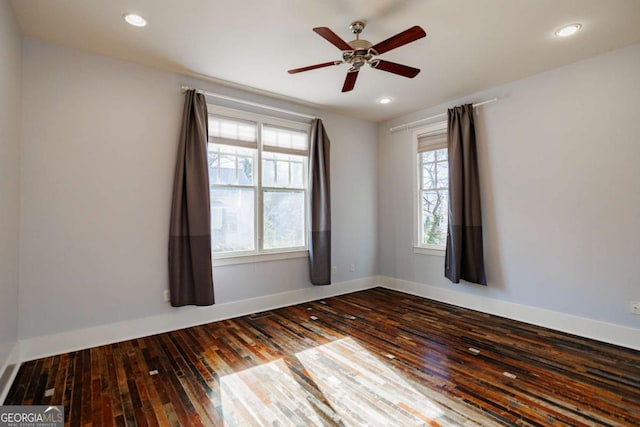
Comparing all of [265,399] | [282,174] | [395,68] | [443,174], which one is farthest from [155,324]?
[443,174]

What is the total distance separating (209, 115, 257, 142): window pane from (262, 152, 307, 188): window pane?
322mm

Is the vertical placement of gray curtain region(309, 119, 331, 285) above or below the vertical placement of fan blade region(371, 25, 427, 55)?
below

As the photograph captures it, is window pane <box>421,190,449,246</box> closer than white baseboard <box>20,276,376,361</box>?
No

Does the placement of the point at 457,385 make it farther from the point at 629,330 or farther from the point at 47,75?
the point at 47,75

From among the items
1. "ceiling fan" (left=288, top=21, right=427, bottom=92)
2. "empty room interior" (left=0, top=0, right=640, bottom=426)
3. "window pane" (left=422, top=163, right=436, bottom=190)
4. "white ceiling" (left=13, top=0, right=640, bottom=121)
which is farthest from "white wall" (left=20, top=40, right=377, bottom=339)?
"window pane" (left=422, top=163, right=436, bottom=190)

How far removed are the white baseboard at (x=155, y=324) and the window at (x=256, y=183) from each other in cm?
63

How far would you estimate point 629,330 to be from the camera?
2920 millimetres

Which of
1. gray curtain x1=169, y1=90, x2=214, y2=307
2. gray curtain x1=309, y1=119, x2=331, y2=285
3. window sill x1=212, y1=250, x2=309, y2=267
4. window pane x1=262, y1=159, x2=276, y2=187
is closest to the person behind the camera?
gray curtain x1=169, y1=90, x2=214, y2=307

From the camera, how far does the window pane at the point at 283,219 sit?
417 cm

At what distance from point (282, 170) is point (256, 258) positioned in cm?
124

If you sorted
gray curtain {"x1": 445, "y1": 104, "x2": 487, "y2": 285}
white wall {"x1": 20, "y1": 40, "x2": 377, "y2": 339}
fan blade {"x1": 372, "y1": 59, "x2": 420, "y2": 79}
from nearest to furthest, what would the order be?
fan blade {"x1": 372, "y1": 59, "x2": 420, "y2": 79} → white wall {"x1": 20, "y1": 40, "x2": 377, "y2": 339} → gray curtain {"x1": 445, "y1": 104, "x2": 487, "y2": 285}

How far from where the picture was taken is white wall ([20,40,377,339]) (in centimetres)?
275

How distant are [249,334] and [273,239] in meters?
1.32

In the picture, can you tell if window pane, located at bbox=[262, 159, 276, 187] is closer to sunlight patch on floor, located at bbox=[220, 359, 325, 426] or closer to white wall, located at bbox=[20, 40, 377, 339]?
white wall, located at bbox=[20, 40, 377, 339]
